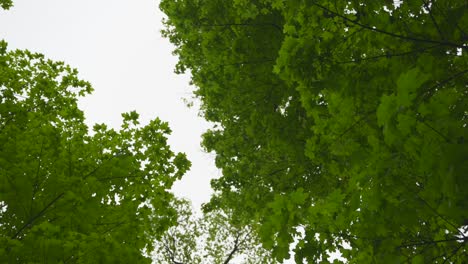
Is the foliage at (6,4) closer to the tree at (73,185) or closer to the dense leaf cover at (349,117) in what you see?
the tree at (73,185)

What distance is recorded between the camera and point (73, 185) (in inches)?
182

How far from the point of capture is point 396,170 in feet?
9.82

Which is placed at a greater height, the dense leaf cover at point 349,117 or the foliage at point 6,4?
the foliage at point 6,4

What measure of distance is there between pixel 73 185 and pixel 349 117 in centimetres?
332

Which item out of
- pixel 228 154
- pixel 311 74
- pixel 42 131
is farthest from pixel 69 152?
pixel 228 154

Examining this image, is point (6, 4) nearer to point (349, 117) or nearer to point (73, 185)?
point (73, 185)

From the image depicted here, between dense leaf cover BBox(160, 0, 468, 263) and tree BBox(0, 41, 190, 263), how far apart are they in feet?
7.04

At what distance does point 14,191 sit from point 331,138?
3692 mm

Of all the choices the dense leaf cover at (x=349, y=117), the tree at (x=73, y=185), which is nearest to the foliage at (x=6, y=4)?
the tree at (x=73, y=185)

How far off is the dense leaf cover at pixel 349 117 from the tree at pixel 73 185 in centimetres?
215

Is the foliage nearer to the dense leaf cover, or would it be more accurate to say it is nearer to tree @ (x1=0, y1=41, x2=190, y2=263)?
tree @ (x1=0, y1=41, x2=190, y2=263)

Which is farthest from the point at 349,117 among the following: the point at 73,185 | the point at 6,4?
the point at 6,4

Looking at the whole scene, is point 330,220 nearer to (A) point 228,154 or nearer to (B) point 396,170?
(B) point 396,170

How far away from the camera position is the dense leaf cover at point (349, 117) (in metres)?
2.37
